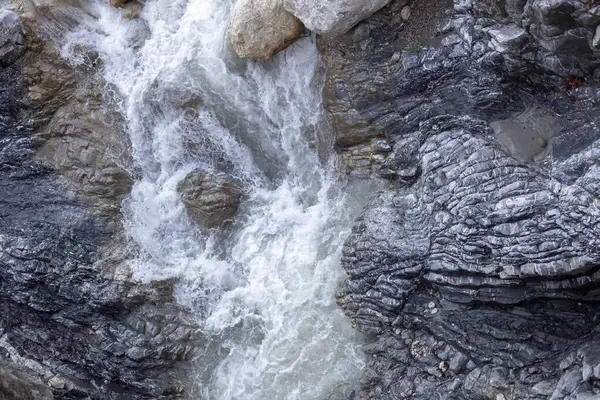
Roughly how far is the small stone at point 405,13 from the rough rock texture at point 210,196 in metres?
4.83

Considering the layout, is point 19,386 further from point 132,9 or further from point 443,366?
point 132,9

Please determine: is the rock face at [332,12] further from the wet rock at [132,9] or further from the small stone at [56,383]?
the small stone at [56,383]

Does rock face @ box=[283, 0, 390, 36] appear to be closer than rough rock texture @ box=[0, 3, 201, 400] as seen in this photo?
Yes

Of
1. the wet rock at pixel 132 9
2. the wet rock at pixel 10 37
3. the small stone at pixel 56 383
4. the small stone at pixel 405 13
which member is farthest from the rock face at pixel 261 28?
the small stone at pixel 56 383

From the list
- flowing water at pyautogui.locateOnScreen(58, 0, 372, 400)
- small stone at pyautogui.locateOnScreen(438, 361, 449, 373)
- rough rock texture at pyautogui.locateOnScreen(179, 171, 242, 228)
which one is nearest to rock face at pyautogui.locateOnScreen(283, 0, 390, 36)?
flowing water at pyautogui.locateOnScreen(58, 0, 372, 400)

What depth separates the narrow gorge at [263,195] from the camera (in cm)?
966

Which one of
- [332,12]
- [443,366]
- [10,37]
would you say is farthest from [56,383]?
[332,12]

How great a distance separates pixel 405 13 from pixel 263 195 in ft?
15.4

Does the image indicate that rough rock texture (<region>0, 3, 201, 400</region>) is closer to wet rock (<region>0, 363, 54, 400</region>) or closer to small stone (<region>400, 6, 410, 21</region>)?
wet rock (<region>0, 363, 54, 400</region>)

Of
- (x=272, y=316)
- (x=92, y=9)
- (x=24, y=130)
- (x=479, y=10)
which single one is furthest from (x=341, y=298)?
(x=92, y=9)

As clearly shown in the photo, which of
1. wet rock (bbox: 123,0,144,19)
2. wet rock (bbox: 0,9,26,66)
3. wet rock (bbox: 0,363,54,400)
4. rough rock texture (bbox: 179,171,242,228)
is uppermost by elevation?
wet rock (bbox: 0,9,26,66)

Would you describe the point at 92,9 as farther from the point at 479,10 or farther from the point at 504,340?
the point at 504,340

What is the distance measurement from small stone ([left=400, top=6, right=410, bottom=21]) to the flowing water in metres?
1.97

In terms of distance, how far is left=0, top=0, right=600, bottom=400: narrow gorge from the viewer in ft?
31.7
